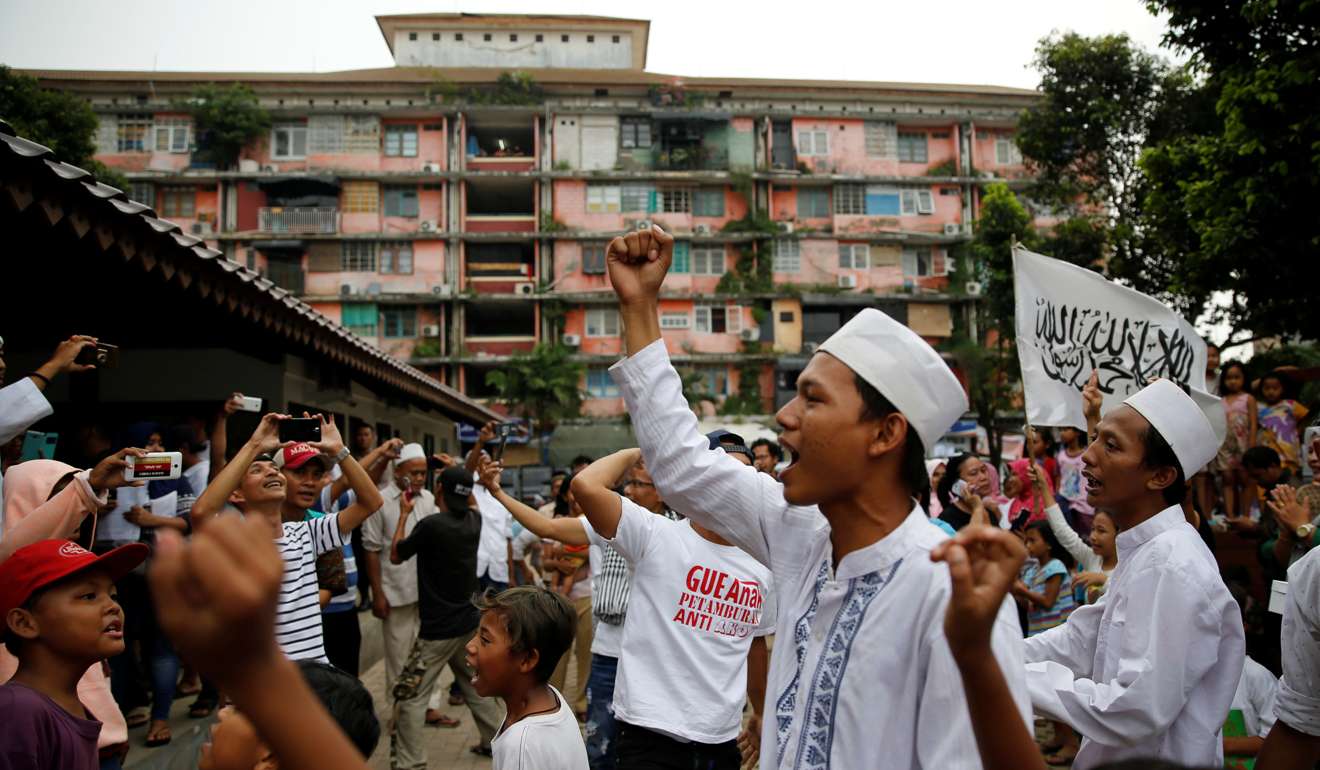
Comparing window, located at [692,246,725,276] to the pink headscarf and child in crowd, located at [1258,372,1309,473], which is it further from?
the pink headscarf

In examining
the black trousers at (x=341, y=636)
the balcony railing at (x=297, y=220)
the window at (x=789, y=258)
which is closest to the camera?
the black trousers at (x=341, y=636)

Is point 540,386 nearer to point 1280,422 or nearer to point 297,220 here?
point 297,220

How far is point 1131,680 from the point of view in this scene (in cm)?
241

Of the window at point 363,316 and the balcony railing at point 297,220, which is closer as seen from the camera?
the balcony railing at point 297,220

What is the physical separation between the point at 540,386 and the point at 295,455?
106 ft

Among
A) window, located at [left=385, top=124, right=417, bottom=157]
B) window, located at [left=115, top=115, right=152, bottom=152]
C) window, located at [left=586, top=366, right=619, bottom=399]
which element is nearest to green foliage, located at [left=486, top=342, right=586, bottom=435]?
window, located at [left=586, top=366, right=619, bottom=399]

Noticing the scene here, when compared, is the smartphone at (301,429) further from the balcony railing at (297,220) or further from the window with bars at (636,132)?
the window with bars at (636,132)

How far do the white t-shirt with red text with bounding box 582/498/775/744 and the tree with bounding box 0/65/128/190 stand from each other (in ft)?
88.1

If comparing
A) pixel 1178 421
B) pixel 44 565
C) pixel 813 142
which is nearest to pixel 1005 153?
pixel 813 142

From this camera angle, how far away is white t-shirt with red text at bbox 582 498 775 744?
370 centimetres

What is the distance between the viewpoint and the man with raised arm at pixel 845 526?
1.70 m

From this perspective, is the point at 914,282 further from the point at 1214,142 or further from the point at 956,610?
the point at 956,610

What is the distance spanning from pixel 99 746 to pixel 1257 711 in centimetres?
516

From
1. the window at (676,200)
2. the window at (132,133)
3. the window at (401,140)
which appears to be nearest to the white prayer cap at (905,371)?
the window at (676,200)
